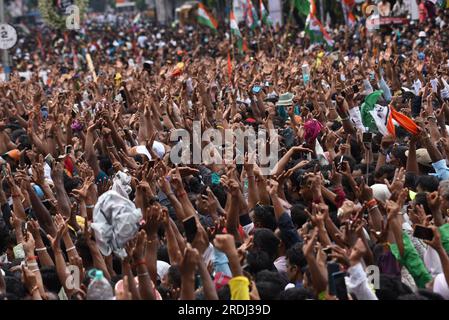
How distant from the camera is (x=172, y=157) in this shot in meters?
9.69

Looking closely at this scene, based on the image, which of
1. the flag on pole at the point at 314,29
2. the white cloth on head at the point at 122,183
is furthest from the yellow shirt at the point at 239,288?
the flag on pole at the point at 314,29

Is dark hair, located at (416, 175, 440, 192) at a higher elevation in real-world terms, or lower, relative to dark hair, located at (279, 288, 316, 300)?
higher

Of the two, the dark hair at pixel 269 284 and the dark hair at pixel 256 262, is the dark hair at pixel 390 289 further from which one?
the dark hair at pixel 256 262

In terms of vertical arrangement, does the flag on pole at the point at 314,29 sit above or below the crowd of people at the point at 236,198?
above

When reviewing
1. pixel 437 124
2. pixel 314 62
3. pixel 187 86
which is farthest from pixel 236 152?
pixel 314 62

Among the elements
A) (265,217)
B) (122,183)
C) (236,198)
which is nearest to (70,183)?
(122,183)

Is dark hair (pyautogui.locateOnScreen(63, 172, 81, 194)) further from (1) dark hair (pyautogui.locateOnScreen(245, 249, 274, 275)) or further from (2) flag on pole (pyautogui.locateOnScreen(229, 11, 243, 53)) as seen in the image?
(2) flag on pole (pyautogui.locateOnScreen(229, 11, 243, 53))

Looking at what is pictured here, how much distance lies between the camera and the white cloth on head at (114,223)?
5.96 meters

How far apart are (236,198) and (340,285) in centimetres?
142

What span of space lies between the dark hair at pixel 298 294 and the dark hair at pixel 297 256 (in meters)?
0.68

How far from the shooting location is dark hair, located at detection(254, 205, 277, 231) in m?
7.13

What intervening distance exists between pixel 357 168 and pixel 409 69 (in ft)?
22.7

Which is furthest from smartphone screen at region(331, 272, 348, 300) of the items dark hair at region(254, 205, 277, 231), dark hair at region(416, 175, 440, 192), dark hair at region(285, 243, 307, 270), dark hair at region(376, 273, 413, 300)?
dark hair at region(416, 175, 440, 192)

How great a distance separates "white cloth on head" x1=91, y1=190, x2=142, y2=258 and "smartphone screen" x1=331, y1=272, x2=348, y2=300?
1296mm
